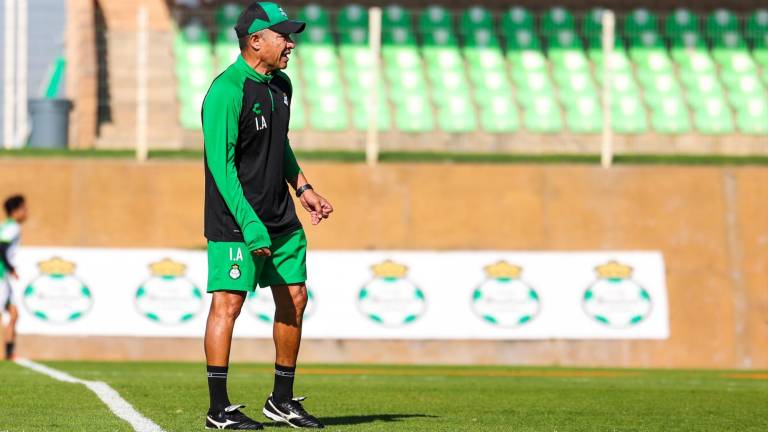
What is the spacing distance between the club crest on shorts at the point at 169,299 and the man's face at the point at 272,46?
8.82 m

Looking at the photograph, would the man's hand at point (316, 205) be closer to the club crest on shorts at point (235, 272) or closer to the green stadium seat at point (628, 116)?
the club crest on shorts at point (235, 272)

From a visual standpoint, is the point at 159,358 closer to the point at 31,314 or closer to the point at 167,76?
the point at 31,314

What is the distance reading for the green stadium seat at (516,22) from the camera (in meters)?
21.5

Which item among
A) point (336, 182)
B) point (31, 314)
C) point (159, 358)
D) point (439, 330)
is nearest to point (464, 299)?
point (439, 330)

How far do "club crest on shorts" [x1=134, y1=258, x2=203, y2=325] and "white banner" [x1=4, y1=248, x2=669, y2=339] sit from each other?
0.01 meters

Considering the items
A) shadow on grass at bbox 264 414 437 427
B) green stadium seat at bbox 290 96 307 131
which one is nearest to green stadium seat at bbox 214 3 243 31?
green stadium seat at bbox 290 96 307 131

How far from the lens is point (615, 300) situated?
1561 cm

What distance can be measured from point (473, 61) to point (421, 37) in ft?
2.86

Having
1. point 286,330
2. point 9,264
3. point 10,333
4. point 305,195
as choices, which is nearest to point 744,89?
point 9,264

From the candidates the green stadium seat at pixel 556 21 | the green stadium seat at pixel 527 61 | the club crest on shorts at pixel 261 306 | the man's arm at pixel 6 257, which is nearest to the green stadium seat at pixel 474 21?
the green stadium seat at pixel 527 61

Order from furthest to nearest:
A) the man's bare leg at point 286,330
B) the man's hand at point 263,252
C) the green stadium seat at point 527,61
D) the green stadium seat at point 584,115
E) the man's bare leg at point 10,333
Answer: the green stadium seat at point 527,61, the green stadium seat at point 584,115, the man's bare leg at point 10,333, the man's bare leg at point 286,330, the man's hand at point 263,252

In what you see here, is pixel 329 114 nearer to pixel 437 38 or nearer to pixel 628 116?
pixel 437 38

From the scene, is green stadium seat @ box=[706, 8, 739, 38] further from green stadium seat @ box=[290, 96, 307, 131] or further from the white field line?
the white field line

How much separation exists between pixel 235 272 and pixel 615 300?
9818 mm
